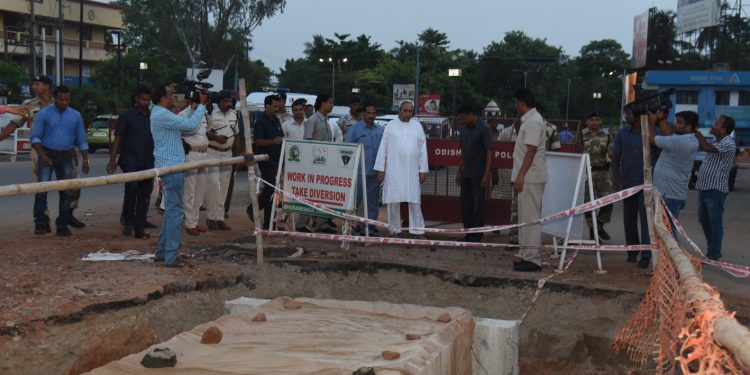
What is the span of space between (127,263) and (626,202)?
16.5 feet

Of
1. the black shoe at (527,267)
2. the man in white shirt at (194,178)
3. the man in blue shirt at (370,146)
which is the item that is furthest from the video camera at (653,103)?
the man in white shirt at (194,178)

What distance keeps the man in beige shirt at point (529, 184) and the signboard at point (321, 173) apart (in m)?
2.01

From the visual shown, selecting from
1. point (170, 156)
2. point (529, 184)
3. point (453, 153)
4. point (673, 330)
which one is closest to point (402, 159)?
point (453, 153)

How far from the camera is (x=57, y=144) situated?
29.2ft

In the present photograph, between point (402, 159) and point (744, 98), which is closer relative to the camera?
point (402, 159)

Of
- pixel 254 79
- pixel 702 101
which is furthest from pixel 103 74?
pixel 702 101

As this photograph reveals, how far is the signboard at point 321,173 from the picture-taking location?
889 centimetres

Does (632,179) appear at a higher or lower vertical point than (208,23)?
lower

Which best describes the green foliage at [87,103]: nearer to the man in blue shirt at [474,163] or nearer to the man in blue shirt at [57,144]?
the man in blue shirt at [57,144]

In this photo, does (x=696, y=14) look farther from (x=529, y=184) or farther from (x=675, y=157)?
(x=529, y=184)

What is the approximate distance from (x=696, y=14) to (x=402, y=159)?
180 ft

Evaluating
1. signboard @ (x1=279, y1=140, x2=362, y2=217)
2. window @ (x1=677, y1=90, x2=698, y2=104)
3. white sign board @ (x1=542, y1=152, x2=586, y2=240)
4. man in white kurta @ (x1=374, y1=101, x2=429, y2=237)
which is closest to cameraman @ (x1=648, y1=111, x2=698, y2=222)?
white sign board @ (x1=542, y1=152, x2=586, y2=240)

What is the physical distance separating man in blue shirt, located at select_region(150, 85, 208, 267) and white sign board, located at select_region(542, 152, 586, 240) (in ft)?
12.1

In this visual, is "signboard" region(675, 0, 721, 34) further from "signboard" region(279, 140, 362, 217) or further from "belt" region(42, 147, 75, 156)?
"belt" region(42, 147, 75, 156)
